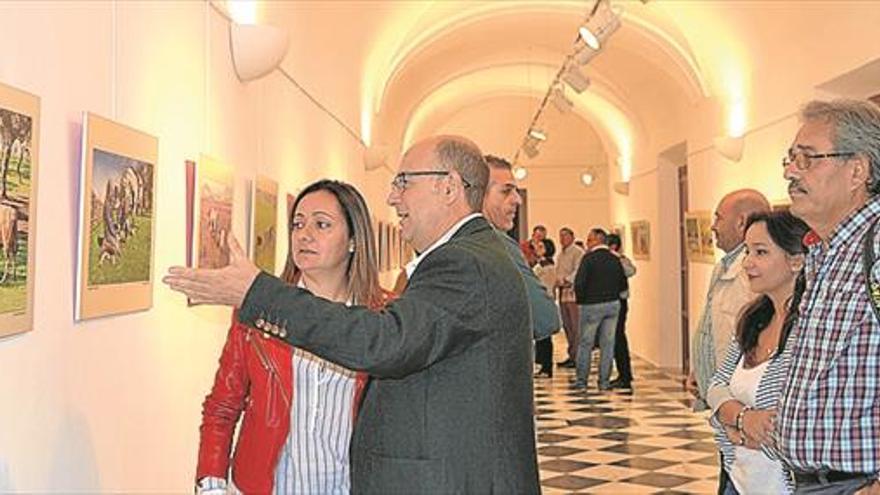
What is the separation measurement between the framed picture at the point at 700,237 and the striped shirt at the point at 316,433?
869cm

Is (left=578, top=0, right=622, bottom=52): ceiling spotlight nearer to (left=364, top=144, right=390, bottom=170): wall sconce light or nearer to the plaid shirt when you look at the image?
(left=364, top=144, right=390, bottom=170): wall sconce light

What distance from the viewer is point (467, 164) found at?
2.37m

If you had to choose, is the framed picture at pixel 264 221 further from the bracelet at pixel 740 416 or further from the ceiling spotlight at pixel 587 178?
the ceiling spotlight at pixel 587 178

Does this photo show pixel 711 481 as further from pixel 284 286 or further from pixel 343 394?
pixel 284 286

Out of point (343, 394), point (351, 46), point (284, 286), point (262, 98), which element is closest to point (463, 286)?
point (284, 286)

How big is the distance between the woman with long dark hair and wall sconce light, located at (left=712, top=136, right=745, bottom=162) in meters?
6.54

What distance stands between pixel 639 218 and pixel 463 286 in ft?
48.2

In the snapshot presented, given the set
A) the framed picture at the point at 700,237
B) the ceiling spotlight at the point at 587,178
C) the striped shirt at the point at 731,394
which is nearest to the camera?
the striped shirt at the point at 731,394

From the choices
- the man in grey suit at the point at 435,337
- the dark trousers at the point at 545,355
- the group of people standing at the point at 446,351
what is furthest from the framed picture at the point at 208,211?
the dark trousers at the point at 545,355

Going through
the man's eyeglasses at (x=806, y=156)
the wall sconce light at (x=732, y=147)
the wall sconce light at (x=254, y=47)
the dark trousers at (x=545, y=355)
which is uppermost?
the wall sconce light at (x=732, y=147)

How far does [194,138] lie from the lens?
177 inches

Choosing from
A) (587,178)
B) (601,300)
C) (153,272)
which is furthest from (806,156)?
(587,178)

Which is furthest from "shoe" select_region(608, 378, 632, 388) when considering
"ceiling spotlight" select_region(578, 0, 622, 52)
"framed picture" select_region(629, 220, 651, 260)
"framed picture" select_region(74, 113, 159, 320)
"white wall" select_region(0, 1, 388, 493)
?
"framed picture" select_region(74, 113, 159, 320)

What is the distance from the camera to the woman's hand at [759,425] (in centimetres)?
288
